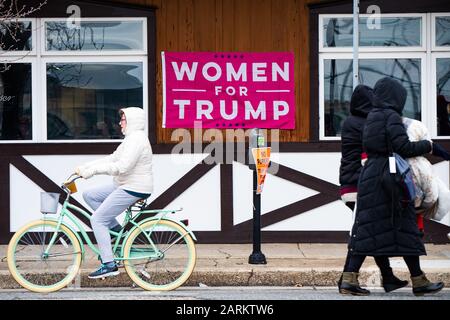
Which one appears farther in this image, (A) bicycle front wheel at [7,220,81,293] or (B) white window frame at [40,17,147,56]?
(B) white window frame at [40,17,147,56]

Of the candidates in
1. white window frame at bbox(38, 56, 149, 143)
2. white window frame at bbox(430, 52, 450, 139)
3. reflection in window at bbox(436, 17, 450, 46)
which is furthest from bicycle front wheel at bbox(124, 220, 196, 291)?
reflection in window at bbox(436, 17, 450, 46)

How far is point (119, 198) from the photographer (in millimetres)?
7785

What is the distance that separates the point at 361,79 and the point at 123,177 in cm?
389

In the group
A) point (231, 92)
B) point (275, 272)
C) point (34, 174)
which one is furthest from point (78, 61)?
point (275, 272)

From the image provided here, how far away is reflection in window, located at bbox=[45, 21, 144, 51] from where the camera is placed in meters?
10.3

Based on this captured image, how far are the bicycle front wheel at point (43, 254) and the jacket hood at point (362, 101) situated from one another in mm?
2890

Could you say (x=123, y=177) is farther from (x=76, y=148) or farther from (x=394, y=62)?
(x=394, y=62)

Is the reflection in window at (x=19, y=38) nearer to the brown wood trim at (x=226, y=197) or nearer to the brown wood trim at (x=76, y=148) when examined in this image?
the brown wood trim at (x=76, y=148)

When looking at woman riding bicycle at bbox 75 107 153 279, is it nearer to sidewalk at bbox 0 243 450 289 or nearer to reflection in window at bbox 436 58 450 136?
sidewalk at bbox 0 243 450 289

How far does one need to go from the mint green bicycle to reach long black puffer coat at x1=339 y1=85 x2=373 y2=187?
5.22ft

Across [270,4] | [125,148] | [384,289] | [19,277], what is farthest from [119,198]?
[270,4]
